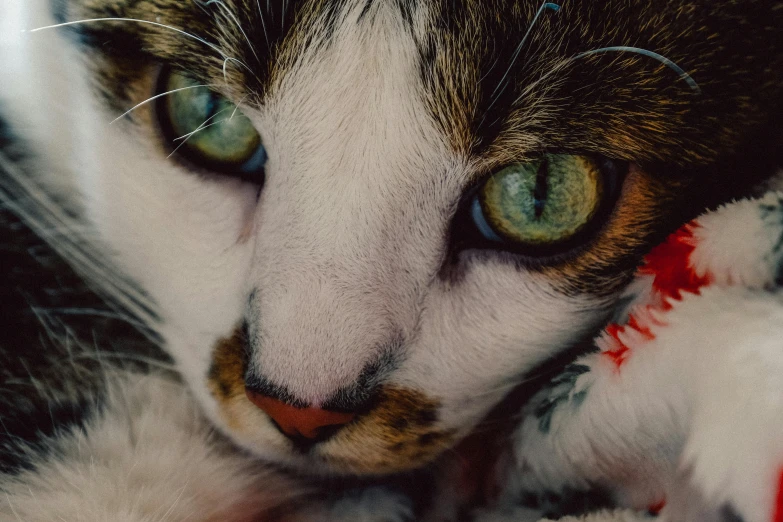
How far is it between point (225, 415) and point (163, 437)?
68mm

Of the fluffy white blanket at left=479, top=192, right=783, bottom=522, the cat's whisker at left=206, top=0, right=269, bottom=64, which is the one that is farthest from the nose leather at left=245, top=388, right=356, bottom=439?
the cat's whisker at left=206, top=0, right=269, bottom=64

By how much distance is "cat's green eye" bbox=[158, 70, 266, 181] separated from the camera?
62cm

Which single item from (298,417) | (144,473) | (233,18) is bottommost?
(144,473)

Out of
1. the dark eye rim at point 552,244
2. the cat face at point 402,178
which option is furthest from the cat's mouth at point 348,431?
the dark eye rim at point 552,244

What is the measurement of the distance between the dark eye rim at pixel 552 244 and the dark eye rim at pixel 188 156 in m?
0.20

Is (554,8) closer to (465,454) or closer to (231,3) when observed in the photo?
(231,3)

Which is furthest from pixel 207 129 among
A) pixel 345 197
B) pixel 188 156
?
pixel 345 197

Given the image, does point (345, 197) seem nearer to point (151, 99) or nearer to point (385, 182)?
point (385, 182)

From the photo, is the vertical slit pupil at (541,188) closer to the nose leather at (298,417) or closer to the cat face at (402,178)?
the cat face at (402,178)

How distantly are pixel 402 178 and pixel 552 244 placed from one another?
0.16 metres

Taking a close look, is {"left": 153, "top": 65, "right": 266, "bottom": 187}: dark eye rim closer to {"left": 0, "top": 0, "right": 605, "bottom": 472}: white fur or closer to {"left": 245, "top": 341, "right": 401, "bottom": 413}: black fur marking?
{"left": 0, "top": 0, "right": 605, "bottom": 472}: white fur

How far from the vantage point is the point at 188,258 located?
26.5 inches

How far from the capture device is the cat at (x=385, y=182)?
532mm

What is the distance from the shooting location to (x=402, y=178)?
550 millimetres
